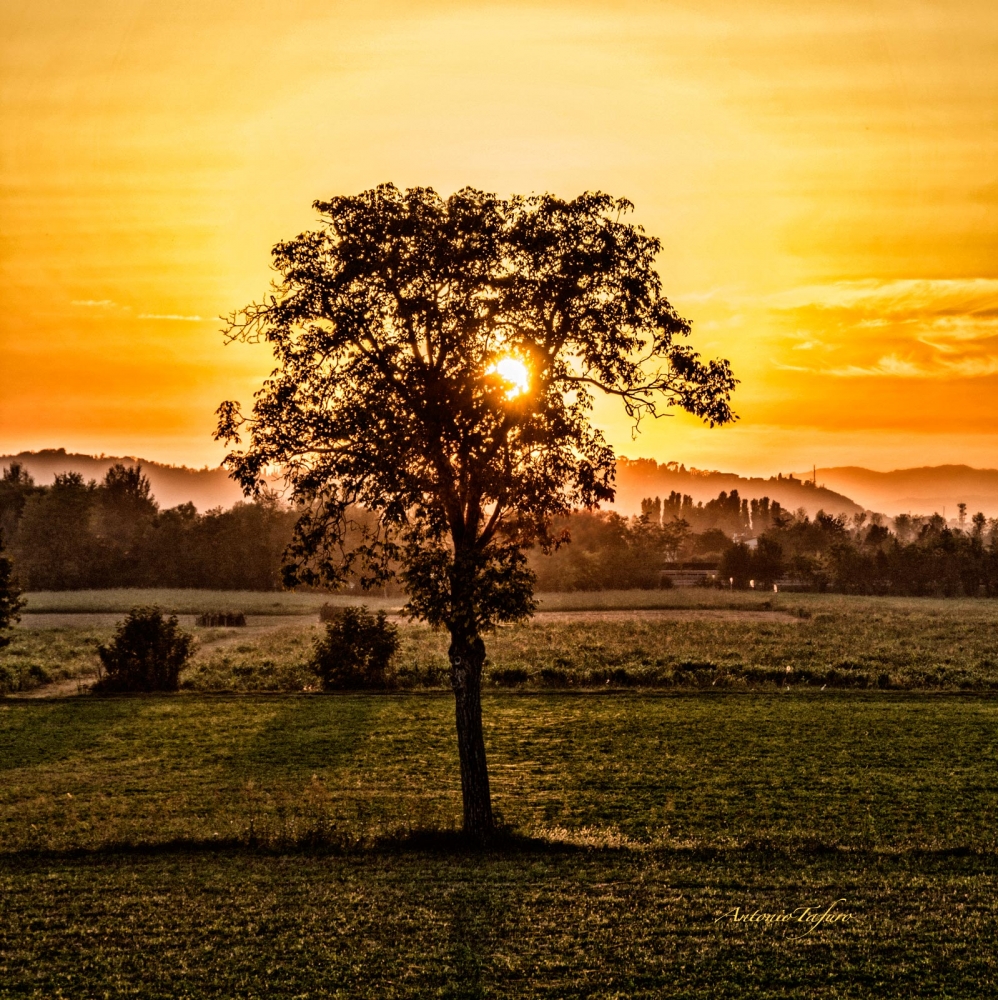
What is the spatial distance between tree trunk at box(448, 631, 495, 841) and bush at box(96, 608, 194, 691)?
27081mm

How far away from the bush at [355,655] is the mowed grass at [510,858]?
28.6 feet

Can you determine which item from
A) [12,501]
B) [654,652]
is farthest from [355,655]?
[12,501]

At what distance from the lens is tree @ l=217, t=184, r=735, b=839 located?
19.4m

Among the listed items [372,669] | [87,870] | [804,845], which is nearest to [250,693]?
[372,669]

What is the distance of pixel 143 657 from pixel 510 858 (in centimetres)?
2946

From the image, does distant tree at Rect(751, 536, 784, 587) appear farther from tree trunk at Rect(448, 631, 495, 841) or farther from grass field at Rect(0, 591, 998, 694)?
tree trunk at Rect(448, 631, 495, 841)

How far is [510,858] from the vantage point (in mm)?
19156

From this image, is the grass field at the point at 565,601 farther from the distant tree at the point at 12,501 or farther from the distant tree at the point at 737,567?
the distant tree at the point at 12,501

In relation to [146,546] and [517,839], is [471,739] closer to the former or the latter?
[517,839]

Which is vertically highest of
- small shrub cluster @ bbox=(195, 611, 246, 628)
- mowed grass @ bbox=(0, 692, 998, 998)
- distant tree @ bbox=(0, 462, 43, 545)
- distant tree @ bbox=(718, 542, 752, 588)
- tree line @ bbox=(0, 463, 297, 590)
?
distant tree @ bbox=(0, 462, 43, 545)

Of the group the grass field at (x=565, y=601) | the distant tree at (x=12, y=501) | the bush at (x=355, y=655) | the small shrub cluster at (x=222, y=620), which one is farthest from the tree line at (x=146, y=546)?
the bush at (x=355, y=655)

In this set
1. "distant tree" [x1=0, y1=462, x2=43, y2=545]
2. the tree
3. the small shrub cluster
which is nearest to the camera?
the tree

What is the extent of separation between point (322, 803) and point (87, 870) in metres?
6.08

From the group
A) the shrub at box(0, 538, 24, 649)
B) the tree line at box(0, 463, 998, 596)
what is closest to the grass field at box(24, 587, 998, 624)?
the tree line at box(0, 463, 998, 596)
